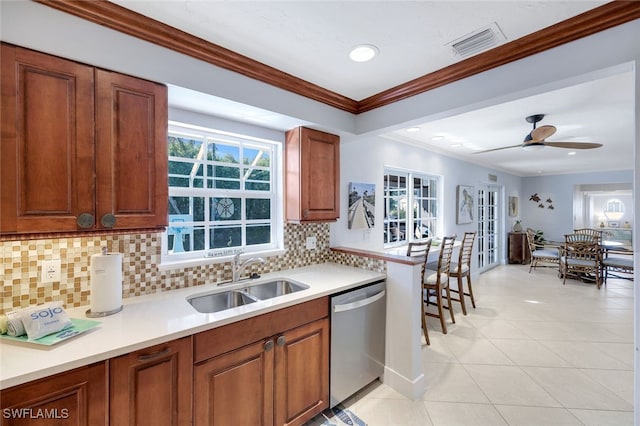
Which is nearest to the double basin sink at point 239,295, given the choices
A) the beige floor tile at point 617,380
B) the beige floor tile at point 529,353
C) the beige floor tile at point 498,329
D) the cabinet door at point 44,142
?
the cabinet door at point 44,142

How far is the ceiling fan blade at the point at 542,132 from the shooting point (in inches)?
109

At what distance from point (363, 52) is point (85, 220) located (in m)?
1.82

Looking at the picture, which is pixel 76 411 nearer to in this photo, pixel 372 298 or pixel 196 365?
pixel 196 365

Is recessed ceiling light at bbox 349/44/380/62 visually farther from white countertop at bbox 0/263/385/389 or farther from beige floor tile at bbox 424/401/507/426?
beige floor tile at bbox 424/401/507/426

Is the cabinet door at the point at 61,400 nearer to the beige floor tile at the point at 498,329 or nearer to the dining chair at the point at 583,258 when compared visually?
the beige floor tile at the point at 498,329

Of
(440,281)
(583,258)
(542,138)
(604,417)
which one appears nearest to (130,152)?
(440,281)

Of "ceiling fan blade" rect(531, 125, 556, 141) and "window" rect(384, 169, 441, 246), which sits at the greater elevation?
"ceiling fan blade" rect(531, 125, 556, 141)

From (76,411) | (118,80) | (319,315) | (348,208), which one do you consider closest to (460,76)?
(348,208)

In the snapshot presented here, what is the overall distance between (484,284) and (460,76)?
15.4 feet

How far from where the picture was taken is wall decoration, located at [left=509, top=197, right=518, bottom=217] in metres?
7.41

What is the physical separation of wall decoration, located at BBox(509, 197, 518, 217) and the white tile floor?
3.58 m

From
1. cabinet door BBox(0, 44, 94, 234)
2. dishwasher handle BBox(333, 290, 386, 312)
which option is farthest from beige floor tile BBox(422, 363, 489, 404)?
cabinet door BBox(0, 44, 94, 234)

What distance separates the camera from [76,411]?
1032mm

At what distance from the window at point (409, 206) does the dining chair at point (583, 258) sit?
313 centimetres
